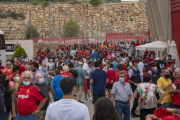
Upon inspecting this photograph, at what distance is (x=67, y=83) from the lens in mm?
5688

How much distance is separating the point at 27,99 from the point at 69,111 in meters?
2.77

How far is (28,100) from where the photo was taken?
324 inches

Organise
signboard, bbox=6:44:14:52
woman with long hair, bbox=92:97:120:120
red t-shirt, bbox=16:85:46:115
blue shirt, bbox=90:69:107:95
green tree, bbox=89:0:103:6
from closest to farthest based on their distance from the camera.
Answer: woman with long hair, bbox=92:97:120:120 < red t-shirt, bbox=16:85:46:115 < blue shirt, bbox=90:69:107:95 < signboard, bbox=6:44:14:52 < green tree, bbox=89:0:103:6

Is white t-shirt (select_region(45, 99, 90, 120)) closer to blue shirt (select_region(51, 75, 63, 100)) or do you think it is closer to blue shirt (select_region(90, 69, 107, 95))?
blue shirt (select_region(51, 75, 63, 100))

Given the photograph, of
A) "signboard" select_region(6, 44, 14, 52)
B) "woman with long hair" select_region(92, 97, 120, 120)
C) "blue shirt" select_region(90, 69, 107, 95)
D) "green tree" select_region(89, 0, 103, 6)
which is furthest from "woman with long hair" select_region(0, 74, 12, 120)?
"green tree" select_region(89, 0, 103, 6)

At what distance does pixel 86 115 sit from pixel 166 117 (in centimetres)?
105

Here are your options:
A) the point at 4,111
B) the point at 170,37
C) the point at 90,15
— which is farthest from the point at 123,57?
the point at 90,15

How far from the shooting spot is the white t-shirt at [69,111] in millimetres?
5598

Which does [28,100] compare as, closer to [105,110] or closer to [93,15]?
[105,110]

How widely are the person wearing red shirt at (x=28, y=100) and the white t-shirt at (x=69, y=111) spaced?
2.62 meters

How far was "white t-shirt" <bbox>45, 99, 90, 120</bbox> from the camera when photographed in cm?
560

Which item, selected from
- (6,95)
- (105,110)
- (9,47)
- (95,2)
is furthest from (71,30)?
(105,110)

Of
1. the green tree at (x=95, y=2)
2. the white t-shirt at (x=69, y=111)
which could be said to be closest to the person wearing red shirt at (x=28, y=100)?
the white t-shirt at (x=69, y=111)

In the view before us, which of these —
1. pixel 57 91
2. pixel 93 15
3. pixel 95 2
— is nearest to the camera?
pixel 57 91
